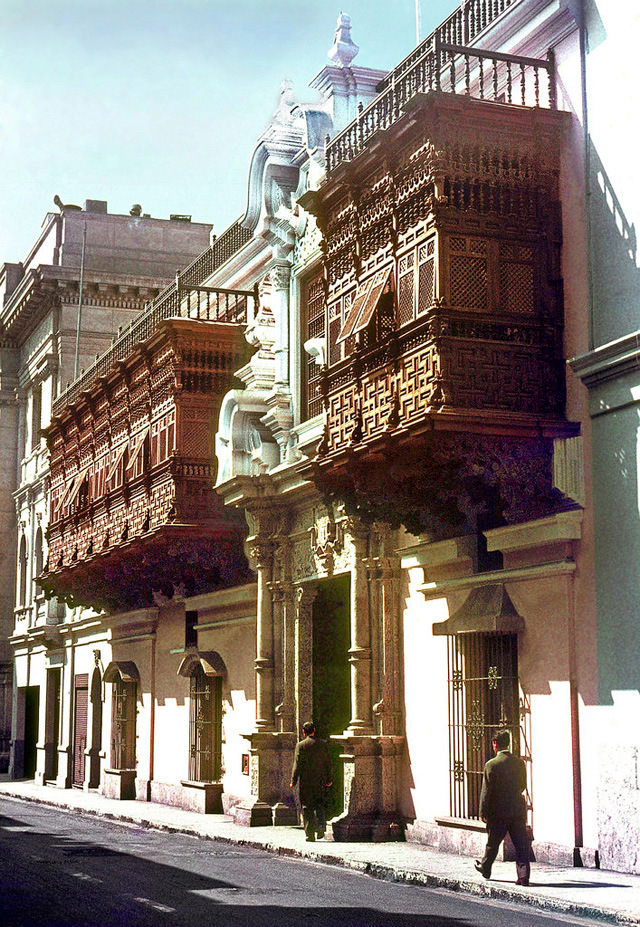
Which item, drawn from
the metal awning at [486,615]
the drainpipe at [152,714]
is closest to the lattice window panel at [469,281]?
the metal awning at [486,615]

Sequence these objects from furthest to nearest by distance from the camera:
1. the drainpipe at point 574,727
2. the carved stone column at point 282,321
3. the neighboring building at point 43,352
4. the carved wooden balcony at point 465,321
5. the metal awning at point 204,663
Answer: the neighboring building at point 43,352, the metal awning at point 204,663, the carved stone column at point 282,321, the carved wooden balcony at point 465,321, the drainpipe at point 574,727

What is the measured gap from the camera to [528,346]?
16281 mm

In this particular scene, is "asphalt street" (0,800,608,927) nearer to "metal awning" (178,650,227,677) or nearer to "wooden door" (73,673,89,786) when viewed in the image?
"metal awning" (178,650,227,677)

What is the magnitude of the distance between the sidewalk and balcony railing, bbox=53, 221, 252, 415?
335 inches

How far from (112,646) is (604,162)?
20.0 metres

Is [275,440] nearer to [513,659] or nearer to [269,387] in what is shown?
[269,387]

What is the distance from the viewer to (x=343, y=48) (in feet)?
71.9

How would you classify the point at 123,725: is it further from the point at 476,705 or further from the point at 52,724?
the point at 476,705

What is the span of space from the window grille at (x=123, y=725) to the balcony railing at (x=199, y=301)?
6705 mm

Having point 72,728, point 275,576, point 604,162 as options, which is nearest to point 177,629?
Result: point 275,576

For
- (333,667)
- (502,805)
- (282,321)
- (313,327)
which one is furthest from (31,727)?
(502,805)

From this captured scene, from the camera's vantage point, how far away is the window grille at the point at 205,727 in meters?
26.3

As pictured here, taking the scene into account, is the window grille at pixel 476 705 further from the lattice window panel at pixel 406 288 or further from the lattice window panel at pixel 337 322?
the lattice window panel at pixel 337 322

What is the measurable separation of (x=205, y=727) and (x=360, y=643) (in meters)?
7.56
